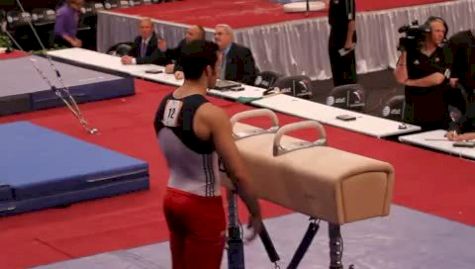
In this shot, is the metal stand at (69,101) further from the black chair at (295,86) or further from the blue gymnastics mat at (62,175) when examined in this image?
the black chair at (295,86)

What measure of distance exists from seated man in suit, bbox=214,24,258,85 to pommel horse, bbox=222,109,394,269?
536 cm

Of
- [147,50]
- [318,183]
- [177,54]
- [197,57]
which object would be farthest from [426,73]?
[197,57]

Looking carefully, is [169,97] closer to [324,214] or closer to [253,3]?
[324,214]

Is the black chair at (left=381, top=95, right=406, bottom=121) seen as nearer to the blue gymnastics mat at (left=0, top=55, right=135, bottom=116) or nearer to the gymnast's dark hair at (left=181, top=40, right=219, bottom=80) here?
the blue gymnastics mat at (left=0, top=55, right=135, bottom=116)

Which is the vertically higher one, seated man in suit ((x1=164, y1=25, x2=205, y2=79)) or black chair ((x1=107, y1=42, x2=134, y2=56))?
seated man in suit ((x1=164, y1=25, x2=205, y2=79))

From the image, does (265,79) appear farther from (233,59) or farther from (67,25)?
(67,25)

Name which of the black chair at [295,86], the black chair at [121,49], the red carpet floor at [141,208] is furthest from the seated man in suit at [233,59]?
the black chair at [121,49]

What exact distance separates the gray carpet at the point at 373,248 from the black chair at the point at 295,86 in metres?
3.99

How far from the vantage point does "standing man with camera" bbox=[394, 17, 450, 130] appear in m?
9.57

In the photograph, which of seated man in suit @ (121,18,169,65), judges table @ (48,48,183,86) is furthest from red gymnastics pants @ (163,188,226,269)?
seated man in suit @ (121,18,169,65)

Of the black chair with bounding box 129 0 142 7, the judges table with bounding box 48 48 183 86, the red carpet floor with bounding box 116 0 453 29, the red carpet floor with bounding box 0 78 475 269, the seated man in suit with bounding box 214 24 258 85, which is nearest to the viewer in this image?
the red carpet floor with bounding box 0 78 475 269

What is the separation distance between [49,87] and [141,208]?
358 centimetres

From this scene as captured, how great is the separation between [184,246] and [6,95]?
6.23 metres

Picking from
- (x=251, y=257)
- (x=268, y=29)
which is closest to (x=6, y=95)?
(x=268, y=29)
